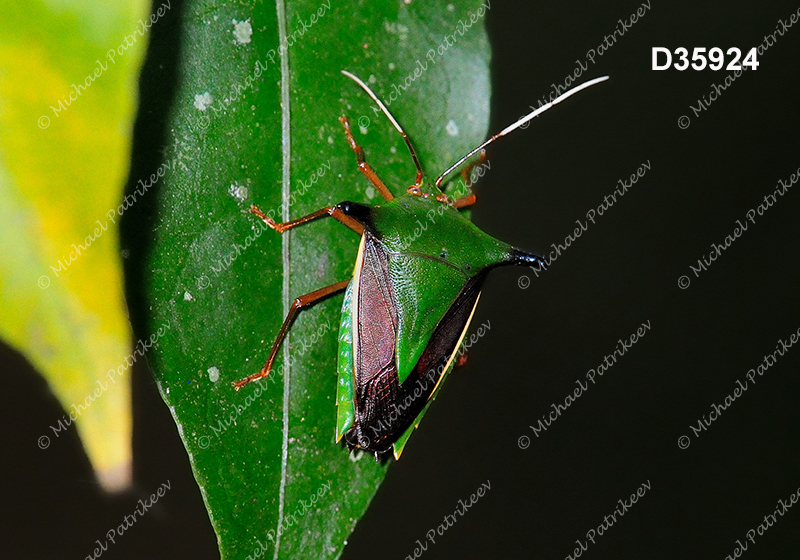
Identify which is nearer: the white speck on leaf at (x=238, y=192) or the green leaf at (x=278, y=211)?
the green leaf at (x=278, y=211)

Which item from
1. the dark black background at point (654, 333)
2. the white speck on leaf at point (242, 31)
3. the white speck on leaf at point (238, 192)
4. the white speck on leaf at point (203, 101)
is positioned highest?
the white speck on leaf at point (242, 31)

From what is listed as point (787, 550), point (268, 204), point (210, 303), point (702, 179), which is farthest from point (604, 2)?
point (787, 550)

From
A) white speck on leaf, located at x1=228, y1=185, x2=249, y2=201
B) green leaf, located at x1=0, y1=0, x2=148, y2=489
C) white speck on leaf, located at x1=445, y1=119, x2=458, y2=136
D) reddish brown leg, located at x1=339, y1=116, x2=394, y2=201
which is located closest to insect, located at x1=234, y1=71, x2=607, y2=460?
reddish brown leg, located at x1=339, y1=116, x2=394, y2=201

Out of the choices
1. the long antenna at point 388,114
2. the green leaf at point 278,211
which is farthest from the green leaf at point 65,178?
the long antenna at point 388,114

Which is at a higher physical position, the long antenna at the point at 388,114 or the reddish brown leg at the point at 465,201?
the long antenna at the point at 388,114

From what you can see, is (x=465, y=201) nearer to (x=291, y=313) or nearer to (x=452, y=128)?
(x=452, y=128)

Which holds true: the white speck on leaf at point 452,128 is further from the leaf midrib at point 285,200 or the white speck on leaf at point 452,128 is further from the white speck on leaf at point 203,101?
the white speck on leaf at point 203,101
